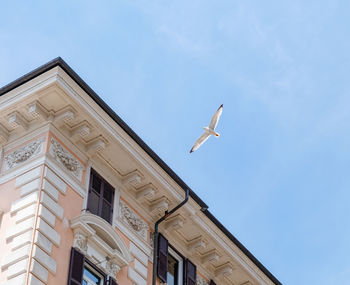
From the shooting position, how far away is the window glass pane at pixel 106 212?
21.1m

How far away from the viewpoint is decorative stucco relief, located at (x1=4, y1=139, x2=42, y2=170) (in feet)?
66.4

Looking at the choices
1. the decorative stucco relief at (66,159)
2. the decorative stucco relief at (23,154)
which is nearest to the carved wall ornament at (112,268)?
the decorative stucco relief at (66,159)

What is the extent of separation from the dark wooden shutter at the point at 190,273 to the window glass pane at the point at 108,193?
3.59m

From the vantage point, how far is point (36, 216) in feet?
61.0

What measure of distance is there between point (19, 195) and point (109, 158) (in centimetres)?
327

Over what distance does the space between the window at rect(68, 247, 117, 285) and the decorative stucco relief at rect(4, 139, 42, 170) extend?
2.64 metres

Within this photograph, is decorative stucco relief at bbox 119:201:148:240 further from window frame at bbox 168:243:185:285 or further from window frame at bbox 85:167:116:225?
window frame at bbox 168:243:185:285

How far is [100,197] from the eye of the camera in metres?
21.4

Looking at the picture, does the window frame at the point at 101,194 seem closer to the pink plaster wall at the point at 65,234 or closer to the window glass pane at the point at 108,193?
the window glass pane at the point at 108,193

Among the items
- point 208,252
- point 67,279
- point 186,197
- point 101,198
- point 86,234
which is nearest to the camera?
point 67,279

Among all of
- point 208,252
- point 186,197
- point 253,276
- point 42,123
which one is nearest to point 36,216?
point 42,123

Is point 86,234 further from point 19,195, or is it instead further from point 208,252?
point 208,252

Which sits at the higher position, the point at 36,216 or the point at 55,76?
the point at 55,76

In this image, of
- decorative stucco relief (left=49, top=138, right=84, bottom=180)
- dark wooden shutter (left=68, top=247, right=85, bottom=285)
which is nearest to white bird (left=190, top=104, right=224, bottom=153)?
decorative stucco relief (left=49, top=138, right=84, bottom=180)
